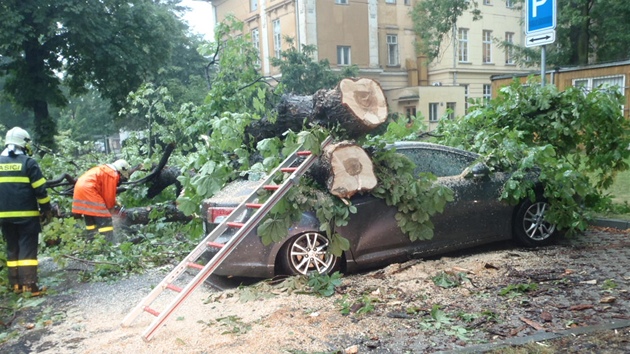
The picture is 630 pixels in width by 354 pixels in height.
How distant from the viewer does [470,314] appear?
4.07 m

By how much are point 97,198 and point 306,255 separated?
146 inches

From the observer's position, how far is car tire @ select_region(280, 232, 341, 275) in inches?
200

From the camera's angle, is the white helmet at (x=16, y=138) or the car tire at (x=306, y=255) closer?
the car tire at (x=306, y=255)

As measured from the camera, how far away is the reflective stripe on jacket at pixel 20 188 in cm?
545

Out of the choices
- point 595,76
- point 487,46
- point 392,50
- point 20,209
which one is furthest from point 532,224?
point 487,46

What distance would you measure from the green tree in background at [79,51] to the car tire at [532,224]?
20.1m

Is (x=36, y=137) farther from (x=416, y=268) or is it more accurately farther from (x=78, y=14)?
(x=416, y=268)

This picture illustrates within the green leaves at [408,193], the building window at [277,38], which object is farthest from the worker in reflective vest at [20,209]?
the building window at [277,38]

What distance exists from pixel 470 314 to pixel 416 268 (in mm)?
1208

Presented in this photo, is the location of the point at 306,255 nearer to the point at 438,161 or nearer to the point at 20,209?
the point at 438,161

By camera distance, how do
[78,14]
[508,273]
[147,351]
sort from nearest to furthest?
[147,351] → [508,273] → [78,14]

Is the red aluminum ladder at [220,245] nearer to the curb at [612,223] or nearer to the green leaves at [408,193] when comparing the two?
the green leaves at [408,193]

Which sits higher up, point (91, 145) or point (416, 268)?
point (91, 145)

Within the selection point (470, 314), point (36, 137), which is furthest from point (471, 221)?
point (36, 137)
